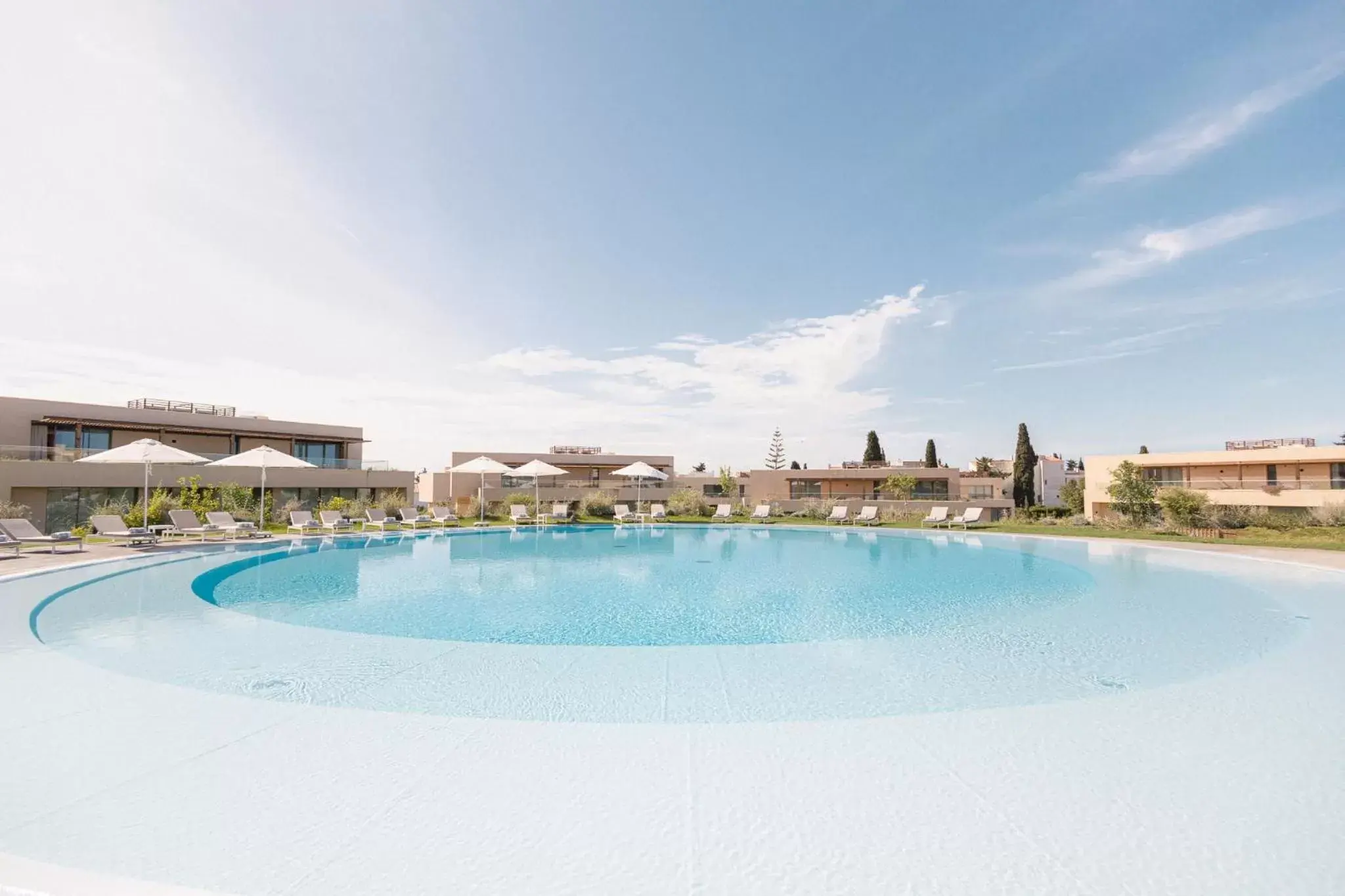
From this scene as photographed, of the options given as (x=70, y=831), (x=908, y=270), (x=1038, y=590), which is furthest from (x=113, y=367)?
(x=1038, y=590)

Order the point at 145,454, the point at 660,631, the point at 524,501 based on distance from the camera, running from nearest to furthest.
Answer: the point at 660,631
the point at 145,454
the point at 524,501

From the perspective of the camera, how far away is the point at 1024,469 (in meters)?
40.7

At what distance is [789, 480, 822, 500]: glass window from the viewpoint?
1390 inches

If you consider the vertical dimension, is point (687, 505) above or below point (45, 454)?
below

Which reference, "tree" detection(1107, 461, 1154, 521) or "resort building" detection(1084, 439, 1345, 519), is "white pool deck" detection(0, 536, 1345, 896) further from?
"resort building" detection(1084, 439, 1345, 519)

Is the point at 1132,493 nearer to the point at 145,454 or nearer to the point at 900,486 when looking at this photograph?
the point at 900,486

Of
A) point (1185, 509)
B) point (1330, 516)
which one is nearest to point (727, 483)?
point (1185, 509)

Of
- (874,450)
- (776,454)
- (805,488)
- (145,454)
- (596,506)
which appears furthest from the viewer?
(776,454)

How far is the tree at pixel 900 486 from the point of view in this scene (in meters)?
29.5

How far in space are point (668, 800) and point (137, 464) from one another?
72.4 ft

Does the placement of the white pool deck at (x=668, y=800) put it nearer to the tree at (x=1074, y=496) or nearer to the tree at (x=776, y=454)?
the tree at (x=1074, y=496)

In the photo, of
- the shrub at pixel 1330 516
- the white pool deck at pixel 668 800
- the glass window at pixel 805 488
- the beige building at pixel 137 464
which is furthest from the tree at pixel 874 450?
the white pool deck at pixel 668 800

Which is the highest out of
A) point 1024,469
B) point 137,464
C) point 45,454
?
point 45,454

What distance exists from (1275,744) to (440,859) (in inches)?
179
